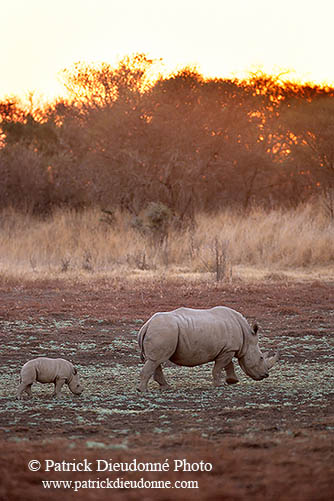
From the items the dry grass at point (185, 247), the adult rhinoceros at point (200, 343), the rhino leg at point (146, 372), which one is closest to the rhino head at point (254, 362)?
the adult rhinoceros at point (200, 343)

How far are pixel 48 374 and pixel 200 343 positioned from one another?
1.41m

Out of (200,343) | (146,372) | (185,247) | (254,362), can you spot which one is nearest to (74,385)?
(146,372)

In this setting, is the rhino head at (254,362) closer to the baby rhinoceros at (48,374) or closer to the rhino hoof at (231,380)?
the rhino hoof at (231,380)

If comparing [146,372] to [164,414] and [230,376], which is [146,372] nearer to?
[230,376]

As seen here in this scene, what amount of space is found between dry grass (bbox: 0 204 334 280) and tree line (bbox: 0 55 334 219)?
361 cm

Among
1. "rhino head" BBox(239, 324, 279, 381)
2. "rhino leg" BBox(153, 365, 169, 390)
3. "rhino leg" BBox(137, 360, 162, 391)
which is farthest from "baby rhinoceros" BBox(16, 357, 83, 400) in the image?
"rhino head" BBox(239, 324, 279, 381)

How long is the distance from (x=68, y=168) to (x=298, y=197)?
897 cm

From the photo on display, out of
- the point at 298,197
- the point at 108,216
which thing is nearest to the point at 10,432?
the point at 108,216

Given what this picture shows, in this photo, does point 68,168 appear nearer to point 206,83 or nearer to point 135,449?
point 206,83

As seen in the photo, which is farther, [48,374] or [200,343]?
[200,343]

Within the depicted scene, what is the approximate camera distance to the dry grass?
18.6 m

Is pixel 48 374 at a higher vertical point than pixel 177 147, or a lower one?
lower

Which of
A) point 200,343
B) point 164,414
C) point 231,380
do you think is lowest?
point 231,380

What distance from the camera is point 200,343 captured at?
7156 millimetres
